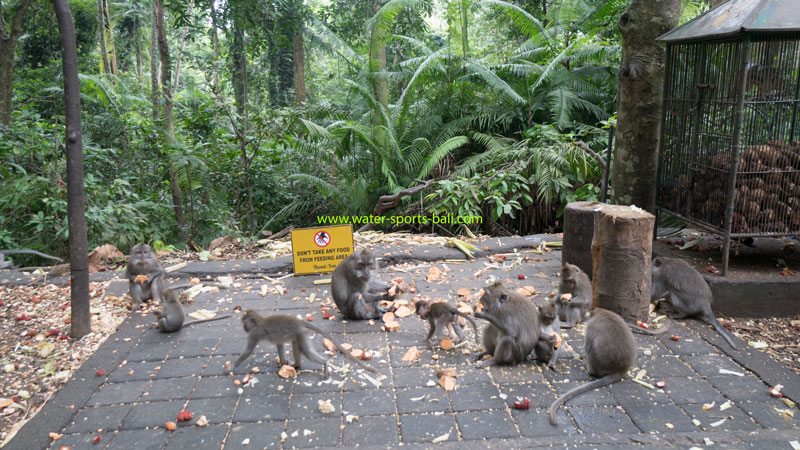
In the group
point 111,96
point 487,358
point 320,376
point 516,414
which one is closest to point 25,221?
point 111,96

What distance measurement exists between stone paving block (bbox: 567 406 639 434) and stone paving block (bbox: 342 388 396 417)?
123 centimetres

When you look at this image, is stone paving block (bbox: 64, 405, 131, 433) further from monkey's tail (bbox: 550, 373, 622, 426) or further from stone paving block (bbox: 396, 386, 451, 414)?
monkey's tail (bbox: 550, 373, 622, 426)

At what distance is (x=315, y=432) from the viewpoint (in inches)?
137

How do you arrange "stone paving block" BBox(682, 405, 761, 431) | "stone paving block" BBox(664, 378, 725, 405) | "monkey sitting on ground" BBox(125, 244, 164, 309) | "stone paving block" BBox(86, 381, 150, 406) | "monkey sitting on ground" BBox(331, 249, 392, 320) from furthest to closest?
"monkey sitting on ground" BBox(125, 244, 164, 309) < "monkey sitting on ground" BBox(331, 249, 392, 320) < "stone paving block" BBox(86, 381, 150, 406) < "stone paving block" BBox(664, 378, 725, 405) < "stone paving block" BBox(682, 405, 761, 431)

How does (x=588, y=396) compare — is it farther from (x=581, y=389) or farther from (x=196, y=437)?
(x=196, y=437)

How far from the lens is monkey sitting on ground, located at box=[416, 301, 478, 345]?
457cm

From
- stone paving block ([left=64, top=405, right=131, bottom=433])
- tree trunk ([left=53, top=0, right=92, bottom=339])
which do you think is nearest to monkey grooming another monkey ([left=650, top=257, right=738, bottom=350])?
stone paving block ([left=64, top=405, right=131, bottom=433])

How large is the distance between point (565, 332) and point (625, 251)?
36.1 inches

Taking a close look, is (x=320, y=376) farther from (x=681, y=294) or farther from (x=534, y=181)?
(x=534, y=181)

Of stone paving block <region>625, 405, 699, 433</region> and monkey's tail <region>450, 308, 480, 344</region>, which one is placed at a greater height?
monkey's tail <region>450, 308, 480, 344</region>

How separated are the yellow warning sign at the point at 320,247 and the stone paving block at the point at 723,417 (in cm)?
399

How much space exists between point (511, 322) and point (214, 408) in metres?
2.24

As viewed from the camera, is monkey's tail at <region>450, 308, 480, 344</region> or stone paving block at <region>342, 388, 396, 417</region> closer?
stone paving block at <region>342, 388, 396, 417</region>

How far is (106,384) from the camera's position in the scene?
163 inches
